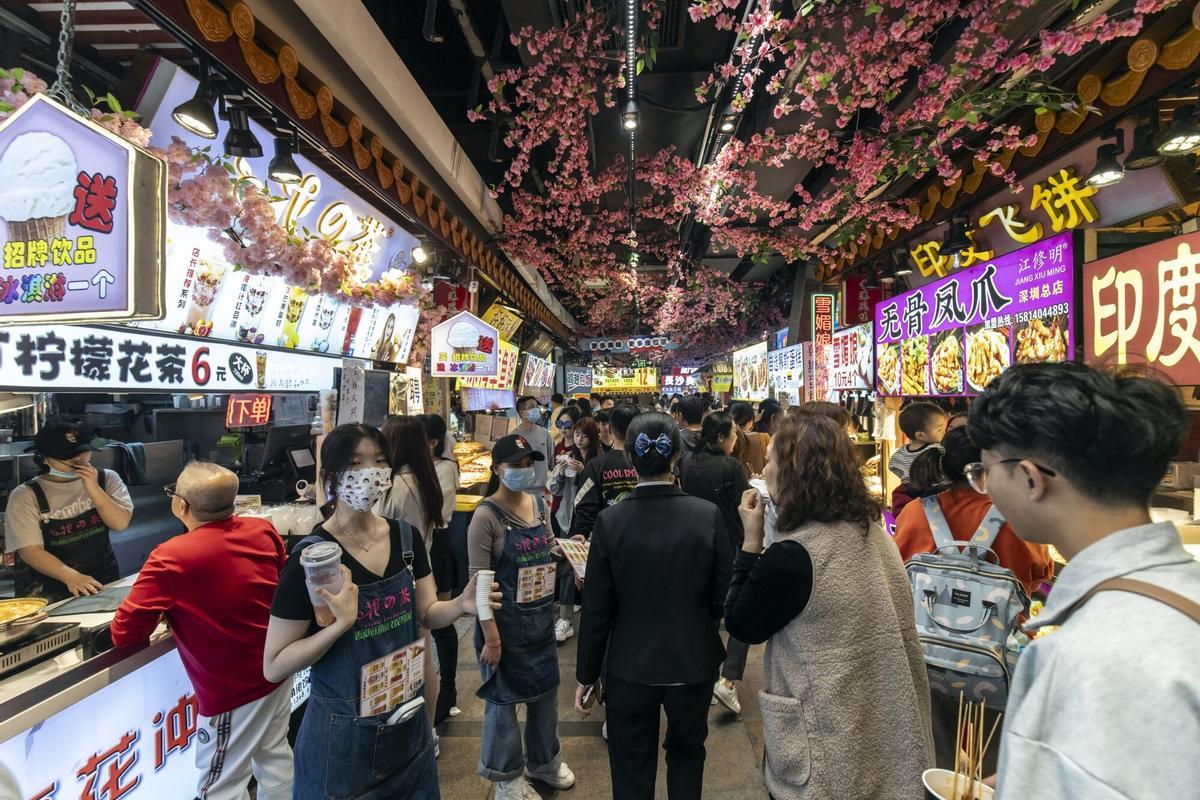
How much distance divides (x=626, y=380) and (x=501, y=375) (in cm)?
1150

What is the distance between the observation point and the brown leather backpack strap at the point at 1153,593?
2.99 feet

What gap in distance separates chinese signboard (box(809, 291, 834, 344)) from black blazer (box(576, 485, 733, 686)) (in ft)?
29.2

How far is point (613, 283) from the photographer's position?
52.5ft

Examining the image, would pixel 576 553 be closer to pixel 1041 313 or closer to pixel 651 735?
pixel 651 735

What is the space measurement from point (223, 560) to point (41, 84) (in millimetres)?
2401

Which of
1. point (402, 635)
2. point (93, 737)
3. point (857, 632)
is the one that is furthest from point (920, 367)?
point (93, 737)

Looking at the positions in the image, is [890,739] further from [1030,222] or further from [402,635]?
[1030,222]

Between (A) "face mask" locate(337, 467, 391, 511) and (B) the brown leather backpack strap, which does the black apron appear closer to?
(A) "face mask" locate(337, 467, 391, 511)

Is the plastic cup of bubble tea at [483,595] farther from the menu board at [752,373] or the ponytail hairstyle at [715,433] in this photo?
the menu board at [752,373]

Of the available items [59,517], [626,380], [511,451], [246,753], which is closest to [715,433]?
[511,451]

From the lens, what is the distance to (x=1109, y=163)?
456 centimetres

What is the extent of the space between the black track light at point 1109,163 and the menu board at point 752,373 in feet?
27.1

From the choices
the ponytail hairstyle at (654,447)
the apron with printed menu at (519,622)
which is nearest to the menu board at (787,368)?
the ponytail hairstyle at (654,447)

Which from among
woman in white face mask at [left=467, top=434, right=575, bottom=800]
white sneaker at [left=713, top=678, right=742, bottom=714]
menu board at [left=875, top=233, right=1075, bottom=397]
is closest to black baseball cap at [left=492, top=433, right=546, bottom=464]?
woman in white face mask at [left=467, top=434, right=575, bottom=800]
